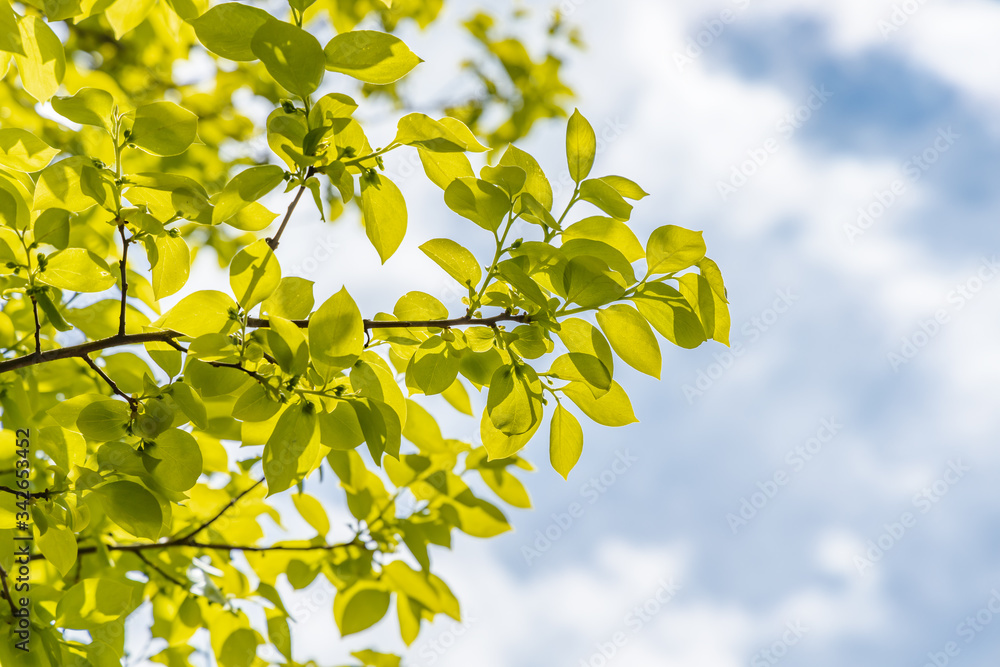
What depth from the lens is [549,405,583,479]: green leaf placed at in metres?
1.05

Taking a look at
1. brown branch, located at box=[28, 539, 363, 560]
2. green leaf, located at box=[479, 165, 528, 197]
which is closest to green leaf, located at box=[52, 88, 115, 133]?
green leaf, located at box=[479, 165, 528, 197]

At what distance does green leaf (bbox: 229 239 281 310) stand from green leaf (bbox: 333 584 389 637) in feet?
2.83

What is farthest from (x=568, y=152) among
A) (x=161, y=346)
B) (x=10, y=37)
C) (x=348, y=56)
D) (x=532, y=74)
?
(x=532, y=74)

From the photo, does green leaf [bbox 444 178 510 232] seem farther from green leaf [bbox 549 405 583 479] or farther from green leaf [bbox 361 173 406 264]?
green leaf [bbox 549 405 583 479]

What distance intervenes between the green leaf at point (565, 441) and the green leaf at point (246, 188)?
20.2 inches

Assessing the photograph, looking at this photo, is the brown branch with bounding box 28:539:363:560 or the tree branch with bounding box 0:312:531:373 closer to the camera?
the tree branch with bounding box 0:312:531:373

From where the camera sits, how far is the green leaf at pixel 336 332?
0.86 m

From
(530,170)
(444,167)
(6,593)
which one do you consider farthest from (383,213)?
(6,593)

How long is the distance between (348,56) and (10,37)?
1.66 feet

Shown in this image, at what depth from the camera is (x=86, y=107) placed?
0.92 metres

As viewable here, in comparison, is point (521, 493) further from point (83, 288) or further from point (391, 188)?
point (83, 288)

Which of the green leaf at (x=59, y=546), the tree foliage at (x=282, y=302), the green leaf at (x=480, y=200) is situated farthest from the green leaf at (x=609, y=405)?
the green leaf at (x=59, y=546)

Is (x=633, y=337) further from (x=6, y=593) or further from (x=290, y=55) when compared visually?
(x=6, y=593)

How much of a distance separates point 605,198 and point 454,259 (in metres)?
0.23
